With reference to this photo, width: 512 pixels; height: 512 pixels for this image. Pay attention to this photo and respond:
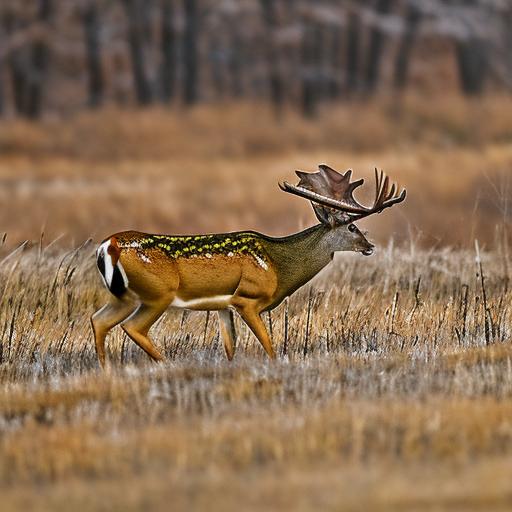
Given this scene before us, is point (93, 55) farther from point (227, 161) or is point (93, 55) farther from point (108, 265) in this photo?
point (108, 265)

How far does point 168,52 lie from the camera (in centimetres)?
3334

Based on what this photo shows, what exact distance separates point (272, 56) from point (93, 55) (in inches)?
186

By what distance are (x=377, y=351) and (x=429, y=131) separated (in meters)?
24.1

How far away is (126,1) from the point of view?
33.5 metres

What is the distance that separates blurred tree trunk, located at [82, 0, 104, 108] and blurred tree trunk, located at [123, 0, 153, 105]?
2.75ft

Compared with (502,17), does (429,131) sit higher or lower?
lower

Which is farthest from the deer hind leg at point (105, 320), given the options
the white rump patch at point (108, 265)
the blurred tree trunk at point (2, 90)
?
the blurred tree trunk at point (2, 90)

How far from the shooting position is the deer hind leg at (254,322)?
24.7 feet

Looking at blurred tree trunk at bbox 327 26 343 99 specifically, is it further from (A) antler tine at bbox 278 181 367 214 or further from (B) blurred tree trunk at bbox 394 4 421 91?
(A) antler tine at bbox 278 181 367 214

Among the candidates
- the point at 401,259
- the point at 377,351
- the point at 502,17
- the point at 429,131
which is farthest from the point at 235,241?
the point at 502,17

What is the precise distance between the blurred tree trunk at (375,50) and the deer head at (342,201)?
25794 mm

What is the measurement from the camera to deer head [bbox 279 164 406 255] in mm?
7789

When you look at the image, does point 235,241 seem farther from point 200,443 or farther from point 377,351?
point 200,443

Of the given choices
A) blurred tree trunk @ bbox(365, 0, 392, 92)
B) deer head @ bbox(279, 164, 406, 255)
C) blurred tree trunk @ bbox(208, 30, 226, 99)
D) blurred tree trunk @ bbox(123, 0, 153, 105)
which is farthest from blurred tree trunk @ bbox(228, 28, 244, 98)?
deer head @ bbox(279, 164, 406, 255)
